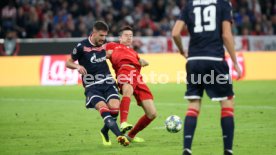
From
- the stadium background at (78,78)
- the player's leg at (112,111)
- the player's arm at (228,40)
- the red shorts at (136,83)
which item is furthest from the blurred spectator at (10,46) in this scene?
the player's arm at (228,40)

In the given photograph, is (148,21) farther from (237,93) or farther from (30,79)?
(237,93)

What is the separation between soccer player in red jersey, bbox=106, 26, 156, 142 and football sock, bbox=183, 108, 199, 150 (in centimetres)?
248

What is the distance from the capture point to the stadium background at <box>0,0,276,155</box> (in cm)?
1197

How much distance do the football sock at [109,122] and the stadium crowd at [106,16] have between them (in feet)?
54.9

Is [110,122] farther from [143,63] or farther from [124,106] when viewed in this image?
[143,63]

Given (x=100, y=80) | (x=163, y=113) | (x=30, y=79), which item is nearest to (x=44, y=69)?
(x=30, y=79)

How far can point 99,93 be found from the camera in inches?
455

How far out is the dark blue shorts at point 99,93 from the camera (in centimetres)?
1146

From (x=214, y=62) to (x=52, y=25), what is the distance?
19.9 meters

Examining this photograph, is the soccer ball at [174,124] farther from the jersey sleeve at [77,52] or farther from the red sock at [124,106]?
the jersey sleeve at [77,52]

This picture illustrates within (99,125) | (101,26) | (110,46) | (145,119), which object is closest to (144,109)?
(145,119)

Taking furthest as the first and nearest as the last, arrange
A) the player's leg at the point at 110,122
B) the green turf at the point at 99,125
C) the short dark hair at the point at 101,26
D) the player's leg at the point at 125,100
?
1. the player's leg at the point at 125,100
2. the short dark hair at the point at 101,26
3. the green turf at the point at 99,125
4. the player's leg at the point at 110,122

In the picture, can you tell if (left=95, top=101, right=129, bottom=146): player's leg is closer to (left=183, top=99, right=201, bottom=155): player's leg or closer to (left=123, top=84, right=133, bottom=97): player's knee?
(left=123, top=84, right=133, bottom=97): player's knee

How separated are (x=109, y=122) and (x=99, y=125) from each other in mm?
3627
